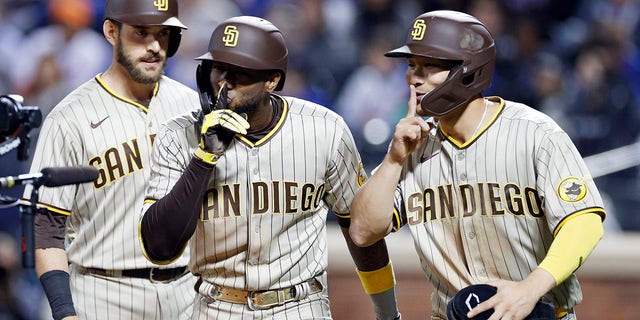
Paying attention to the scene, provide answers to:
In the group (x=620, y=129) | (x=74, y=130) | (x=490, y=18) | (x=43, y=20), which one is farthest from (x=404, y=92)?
(x=74, y=130)

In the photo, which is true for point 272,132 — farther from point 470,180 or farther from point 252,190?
point 470,180

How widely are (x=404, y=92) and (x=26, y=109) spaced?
4.91 m

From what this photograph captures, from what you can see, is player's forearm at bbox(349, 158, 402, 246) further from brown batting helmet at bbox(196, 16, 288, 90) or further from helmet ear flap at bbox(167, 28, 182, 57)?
helmet ear flap at bbox(167, 28, 182, 57)

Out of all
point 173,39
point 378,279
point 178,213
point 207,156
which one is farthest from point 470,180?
point 173,39

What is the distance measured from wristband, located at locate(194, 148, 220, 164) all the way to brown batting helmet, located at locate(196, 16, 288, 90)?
13.8 inches

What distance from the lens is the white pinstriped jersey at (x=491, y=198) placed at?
3.89 metres

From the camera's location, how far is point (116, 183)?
4.67 metres

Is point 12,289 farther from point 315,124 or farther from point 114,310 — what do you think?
point 315,124

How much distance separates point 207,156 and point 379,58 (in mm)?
4508

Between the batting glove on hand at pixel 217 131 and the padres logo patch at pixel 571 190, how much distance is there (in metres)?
1.15

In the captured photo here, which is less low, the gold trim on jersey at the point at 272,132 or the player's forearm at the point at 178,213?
the gold trim on jersey at the point at 272,132

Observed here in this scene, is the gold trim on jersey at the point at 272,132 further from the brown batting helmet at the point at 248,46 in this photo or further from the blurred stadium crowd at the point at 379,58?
the blurred stadium crowd at the point at 379,58

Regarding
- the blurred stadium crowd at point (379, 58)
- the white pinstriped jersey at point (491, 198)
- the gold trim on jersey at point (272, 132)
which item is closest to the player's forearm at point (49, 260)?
the gold trim on jersey at point (272, 132)

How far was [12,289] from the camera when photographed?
26.7ft
